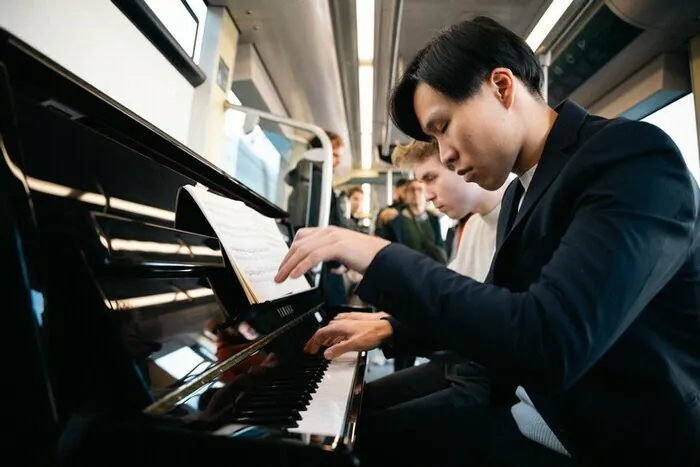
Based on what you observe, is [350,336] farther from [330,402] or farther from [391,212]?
[391,212]

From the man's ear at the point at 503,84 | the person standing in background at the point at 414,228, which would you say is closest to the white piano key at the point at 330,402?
the man's ear at the point at 503,84

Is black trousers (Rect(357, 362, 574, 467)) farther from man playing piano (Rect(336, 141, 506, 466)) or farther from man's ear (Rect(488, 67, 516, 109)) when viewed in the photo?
man's ear (Rect(488, 67, 516, 109))

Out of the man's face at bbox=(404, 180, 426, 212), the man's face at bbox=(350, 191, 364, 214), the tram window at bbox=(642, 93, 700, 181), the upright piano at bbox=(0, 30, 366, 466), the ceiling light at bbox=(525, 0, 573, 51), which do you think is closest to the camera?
the upright piano at bbox=(0, 30, 366, 466)

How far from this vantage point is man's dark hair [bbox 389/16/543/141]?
688 mm

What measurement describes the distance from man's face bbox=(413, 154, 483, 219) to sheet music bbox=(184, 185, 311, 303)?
0.87 meters

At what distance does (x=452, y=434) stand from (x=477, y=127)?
2.21ft

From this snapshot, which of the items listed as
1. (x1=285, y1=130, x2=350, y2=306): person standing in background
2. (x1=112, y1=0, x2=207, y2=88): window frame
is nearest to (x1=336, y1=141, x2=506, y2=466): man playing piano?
(x1=285, y1=130, x2=350, y2=306): person standing in background

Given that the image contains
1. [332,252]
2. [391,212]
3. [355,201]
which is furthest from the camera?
[355,201]

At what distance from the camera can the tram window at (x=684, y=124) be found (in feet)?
9.01

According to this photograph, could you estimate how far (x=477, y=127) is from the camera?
2.30 feet

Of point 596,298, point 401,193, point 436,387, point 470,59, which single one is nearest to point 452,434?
point 436,387

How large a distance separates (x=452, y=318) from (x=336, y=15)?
8.54 feet

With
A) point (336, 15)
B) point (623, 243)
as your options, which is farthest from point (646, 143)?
point (336, 15)

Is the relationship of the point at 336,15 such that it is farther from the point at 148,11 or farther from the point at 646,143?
the point at 646,143
